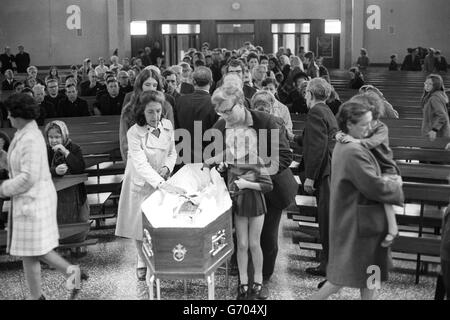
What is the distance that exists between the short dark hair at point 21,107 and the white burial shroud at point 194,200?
3.04ft

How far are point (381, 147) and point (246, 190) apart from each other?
1093mm

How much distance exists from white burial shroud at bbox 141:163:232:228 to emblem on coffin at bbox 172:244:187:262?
0.13 m

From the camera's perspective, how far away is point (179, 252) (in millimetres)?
4527

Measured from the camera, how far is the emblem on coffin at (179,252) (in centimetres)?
452

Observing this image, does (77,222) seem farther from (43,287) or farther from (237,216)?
(237,216)

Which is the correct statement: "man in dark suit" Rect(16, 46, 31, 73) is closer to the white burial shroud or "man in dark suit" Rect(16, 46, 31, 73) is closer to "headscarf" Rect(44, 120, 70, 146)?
"headscarf" Rect(44, 120, 70, 146)

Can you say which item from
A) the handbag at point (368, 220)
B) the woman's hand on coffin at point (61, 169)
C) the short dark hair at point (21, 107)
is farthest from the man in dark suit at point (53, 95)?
the handbag at point (368, 220)

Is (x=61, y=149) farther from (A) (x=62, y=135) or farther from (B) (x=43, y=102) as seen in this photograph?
(B) (x=43, y=102)

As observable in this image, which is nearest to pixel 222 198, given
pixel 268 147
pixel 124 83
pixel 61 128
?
pixel 268 147

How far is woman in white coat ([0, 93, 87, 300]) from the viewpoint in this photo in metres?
4.79

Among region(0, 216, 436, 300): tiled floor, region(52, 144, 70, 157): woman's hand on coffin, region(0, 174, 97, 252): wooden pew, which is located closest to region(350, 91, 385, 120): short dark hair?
region(0, 216, 436, 300): tiled floor

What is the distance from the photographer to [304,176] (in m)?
6.33
